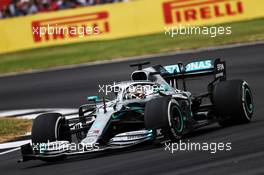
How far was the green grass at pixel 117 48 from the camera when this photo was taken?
27.7m

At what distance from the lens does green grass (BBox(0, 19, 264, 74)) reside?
90.8 feet

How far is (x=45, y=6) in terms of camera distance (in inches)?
1244

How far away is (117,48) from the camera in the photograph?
29.3 metres

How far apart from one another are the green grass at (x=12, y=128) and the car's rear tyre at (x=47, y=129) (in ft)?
12.2

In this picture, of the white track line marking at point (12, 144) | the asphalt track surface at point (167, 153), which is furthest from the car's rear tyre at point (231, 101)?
the white track line marking at point (12, 144)

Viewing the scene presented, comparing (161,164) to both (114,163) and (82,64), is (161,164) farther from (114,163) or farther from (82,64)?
(82,64)

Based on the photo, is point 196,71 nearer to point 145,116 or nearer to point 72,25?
point 145,116

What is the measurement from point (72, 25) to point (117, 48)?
2.22m

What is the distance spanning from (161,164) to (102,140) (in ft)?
5.42

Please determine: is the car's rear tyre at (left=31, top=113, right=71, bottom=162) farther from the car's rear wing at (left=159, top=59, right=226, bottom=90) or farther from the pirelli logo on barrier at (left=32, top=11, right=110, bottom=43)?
the pirelli logo on barrier at (left=32, top=11, right=110, bottom=43)

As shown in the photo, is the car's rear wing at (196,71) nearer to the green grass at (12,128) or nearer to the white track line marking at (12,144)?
the white track line marking at (12,144)

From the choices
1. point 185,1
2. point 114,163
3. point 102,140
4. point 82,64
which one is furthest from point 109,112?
point 185,1

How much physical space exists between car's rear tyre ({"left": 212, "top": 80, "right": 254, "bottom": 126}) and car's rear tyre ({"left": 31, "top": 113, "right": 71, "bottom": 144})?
8.31 feet

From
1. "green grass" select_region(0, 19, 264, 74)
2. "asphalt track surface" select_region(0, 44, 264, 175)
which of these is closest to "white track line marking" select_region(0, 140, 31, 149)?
"asphalt track surface" select_region(0, 44, 264, 175)
